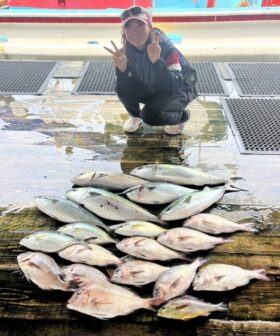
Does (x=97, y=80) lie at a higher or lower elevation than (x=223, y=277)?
lower

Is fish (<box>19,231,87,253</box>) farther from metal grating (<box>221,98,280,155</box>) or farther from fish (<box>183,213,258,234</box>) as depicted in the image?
metal grating (<box>221,98,280,155</box>)

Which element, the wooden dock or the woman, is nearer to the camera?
the wooden dock

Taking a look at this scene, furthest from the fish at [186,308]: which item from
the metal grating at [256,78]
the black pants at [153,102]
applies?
the metal grating at [256,78]

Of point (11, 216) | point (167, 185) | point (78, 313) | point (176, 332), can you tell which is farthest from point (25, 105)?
point (176, 332)

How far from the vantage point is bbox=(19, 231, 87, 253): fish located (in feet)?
7.19

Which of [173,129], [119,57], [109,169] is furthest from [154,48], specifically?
[109,169]

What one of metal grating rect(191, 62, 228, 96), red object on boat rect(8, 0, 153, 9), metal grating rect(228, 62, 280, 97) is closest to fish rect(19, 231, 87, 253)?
metal grating rect(191, 62, 228, 96)

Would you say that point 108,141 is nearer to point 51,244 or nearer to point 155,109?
point 155,109

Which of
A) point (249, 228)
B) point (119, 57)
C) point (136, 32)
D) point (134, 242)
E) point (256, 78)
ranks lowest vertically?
point (256, 78)

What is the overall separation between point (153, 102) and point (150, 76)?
28 centimetres

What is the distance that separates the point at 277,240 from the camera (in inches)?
92.0

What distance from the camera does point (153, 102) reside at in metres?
3.47

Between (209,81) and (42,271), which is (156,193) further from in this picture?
(209,81)

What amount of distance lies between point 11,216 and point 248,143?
6.96 ft
